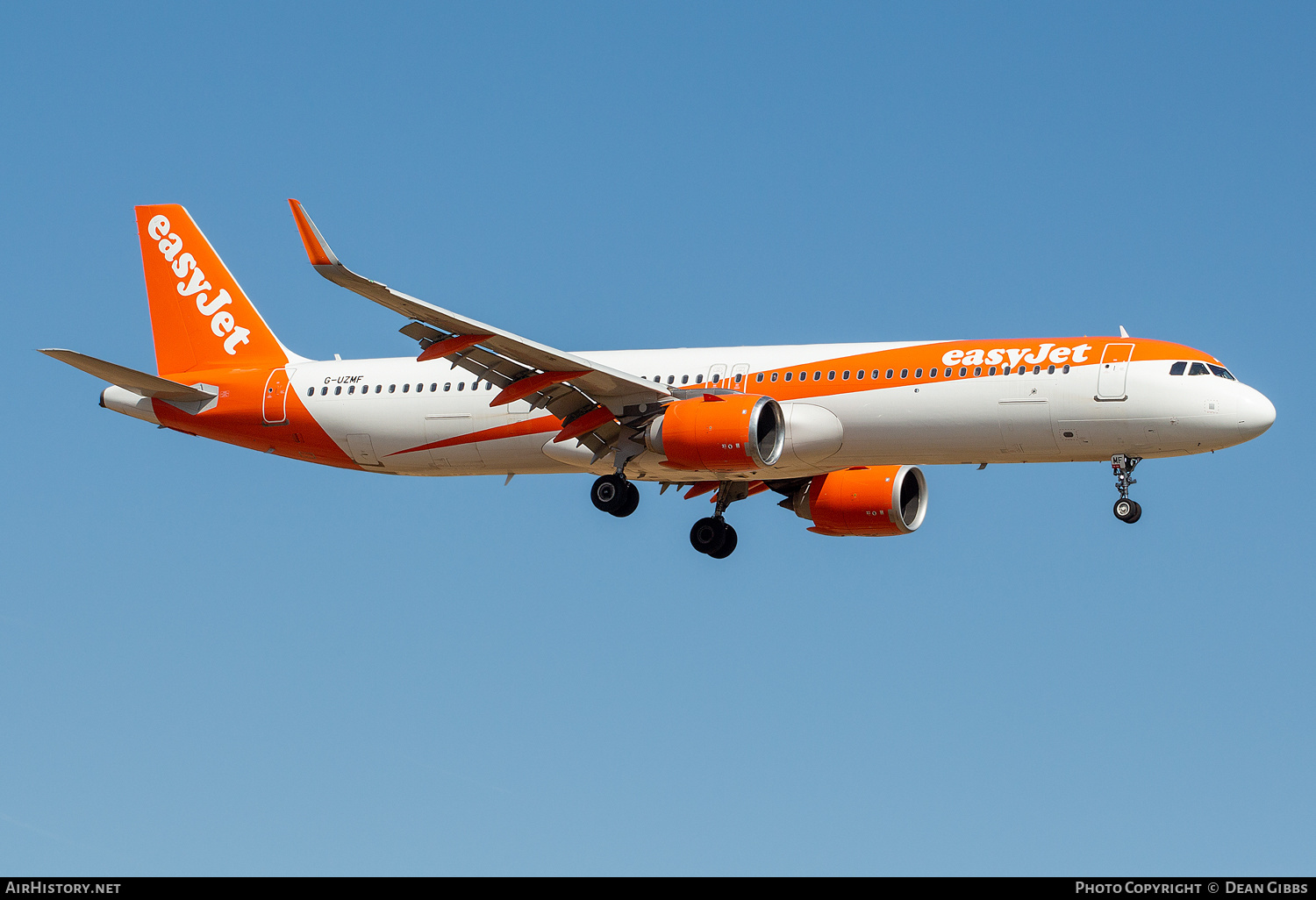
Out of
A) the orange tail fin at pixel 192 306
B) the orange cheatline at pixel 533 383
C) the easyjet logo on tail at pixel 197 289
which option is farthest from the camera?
the easyjet logo on tail at pixel 197 289

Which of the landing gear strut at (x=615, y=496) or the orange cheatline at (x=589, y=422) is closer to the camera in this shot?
the orange cheatline at (x=589, y=422)

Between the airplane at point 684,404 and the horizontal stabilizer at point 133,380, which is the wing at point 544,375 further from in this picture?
the horizontal stabilizer at point 133,380

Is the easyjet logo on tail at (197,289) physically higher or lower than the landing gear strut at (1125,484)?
higher

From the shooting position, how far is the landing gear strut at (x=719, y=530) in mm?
45469

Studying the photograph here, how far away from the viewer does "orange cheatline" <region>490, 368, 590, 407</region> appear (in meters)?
39.5

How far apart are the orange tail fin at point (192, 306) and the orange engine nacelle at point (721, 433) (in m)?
12.9

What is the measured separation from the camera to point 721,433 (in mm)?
38531

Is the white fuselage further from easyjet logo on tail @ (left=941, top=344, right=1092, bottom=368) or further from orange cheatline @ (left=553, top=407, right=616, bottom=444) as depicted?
orange cheatline @ (left=553, top=407, right=616, bottom=444)

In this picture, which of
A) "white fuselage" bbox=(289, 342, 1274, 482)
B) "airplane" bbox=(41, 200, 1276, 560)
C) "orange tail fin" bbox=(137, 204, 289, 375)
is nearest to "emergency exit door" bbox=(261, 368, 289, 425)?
"airplane" bbox=(41, 200, 1276, 560)

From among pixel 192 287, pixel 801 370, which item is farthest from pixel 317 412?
pixel 801 370

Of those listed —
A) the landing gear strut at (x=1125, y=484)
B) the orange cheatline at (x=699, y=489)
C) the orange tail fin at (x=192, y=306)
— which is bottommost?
the landing gear strut at (x=1125, y=484)

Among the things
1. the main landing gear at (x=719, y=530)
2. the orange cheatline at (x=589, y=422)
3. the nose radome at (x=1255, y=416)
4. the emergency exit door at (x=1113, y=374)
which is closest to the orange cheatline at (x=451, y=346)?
the orange cheatline at (x=589, y=422)

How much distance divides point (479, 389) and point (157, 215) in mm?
12282

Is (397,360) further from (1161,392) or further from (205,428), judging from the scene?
(1161,392)
